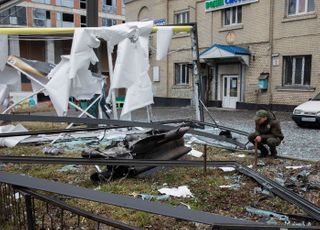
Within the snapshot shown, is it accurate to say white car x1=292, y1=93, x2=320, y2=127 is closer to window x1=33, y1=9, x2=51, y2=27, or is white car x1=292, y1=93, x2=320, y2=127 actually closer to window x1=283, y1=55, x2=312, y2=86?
window x1=283, y1=55, x2=312, y2=86

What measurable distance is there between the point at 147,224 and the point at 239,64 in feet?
57.4

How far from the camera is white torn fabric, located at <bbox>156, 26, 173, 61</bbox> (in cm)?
879

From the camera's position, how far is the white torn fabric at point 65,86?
25.9ft

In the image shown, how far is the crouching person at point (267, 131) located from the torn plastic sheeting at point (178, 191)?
213 centimetres

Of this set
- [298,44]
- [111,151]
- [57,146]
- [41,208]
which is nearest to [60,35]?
[57,146]

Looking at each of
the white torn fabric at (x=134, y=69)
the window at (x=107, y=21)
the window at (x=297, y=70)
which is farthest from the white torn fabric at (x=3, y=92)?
the window at (x=107, y=21)

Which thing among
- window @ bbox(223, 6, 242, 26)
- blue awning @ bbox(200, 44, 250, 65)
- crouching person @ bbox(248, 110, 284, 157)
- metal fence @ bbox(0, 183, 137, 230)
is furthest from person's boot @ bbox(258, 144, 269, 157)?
window @ bbox(223, 6, 242, 26)

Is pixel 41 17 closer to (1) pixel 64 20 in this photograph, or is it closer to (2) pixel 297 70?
(1) pixel 64 20

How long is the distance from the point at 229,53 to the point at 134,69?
11723 mm

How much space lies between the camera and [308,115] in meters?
11.6

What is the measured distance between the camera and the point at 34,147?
784cm

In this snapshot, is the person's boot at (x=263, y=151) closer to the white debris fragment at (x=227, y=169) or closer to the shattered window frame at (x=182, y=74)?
the white debris fragment at (x=227, y=169)

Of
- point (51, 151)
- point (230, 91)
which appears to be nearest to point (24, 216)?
point (51, 151)

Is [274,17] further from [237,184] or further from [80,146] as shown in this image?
[237,184]
